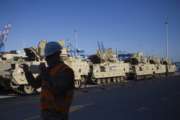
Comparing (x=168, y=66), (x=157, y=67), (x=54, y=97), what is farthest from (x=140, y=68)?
(x=54, y=97)

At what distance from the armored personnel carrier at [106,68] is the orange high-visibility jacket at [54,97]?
Result: 3413cm

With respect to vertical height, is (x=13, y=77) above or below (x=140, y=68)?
above

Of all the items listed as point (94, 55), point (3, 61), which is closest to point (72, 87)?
point (3, 61)

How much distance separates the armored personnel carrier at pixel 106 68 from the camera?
40312mm

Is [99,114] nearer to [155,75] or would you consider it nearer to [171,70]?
[155,75]

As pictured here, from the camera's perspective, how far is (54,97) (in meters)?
4.89

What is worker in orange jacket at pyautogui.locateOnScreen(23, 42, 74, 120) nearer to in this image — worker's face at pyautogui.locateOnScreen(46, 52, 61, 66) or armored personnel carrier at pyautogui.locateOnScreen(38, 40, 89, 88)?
worker's face at pyautogui.locateOnScreen(46, 52, 61, 66)

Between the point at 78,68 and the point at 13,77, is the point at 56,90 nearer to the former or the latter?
the point at 13,77

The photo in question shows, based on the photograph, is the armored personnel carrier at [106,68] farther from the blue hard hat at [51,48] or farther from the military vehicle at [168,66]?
the blue hard hat at [51,48]

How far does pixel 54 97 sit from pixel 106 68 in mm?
37643

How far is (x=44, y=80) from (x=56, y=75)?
0.21 m

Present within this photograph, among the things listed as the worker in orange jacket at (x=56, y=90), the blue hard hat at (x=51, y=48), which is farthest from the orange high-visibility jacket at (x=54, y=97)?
the blue hard hat at (x=51, y=48)

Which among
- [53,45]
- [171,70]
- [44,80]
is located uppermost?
[53,45]

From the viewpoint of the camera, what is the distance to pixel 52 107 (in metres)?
4.89
